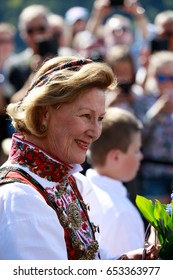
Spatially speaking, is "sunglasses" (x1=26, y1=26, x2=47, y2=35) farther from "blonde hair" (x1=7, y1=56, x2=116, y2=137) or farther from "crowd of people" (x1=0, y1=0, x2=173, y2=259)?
"blonde hair" (x1=7, y1=56, x2=116, y2=137)

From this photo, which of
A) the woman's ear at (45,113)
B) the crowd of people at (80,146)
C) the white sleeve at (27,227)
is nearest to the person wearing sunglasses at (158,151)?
the crowd of people at (80,146)

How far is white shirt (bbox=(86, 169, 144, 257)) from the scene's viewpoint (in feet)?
16.5

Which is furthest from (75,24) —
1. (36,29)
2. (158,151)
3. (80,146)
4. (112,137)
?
(80,146)

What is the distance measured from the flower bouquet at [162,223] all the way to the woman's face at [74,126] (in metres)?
0.39

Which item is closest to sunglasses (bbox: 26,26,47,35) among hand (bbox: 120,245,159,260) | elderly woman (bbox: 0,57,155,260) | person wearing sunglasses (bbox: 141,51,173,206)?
person wearing sunglasses (bbox: 141,51,173,206)

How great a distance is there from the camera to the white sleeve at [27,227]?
3232 millimetres

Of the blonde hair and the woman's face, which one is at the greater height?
the blonde hair

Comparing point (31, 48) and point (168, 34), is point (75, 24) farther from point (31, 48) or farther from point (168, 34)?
point (31, 48)

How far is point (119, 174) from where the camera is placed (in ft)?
18.1

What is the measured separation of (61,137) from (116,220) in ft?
5.28

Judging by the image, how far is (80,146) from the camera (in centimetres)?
367

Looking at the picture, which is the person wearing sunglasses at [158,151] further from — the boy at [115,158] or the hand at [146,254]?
the hand at [146,254]

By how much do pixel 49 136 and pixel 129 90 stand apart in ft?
13.6
